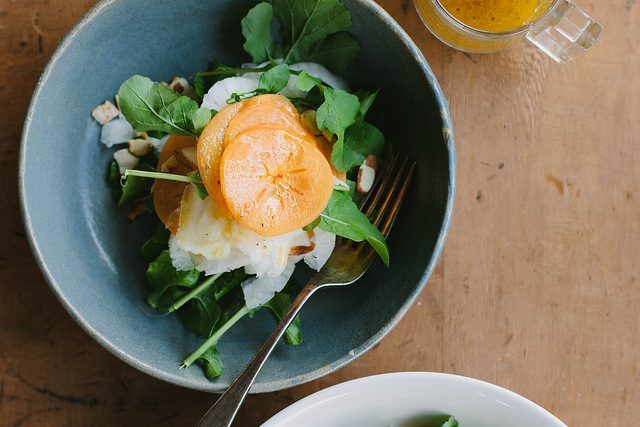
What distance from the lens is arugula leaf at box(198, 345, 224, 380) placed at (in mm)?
1172

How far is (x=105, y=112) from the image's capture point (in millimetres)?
1242

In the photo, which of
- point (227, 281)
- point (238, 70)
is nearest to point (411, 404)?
point (227, 281)

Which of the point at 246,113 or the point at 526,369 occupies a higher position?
the point at 246,113

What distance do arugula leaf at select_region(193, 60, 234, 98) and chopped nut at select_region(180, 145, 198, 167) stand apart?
0.11 meters

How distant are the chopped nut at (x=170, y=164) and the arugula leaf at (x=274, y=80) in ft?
0.58

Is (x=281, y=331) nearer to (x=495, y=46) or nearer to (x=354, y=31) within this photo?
(x=354, y=31)

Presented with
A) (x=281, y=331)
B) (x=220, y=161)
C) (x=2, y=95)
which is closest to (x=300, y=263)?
(x=281, y=331)

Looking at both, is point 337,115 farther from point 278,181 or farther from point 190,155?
point 190,155

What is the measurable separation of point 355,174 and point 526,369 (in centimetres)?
45

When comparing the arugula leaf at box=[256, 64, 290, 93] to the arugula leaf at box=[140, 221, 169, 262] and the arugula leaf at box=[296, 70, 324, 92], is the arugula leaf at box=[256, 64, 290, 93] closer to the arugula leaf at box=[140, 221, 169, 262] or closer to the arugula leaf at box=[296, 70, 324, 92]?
the arugula leaf at box=[296, 70, 324, 92]

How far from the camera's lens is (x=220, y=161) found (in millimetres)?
1072

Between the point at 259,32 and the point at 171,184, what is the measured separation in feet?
0.92

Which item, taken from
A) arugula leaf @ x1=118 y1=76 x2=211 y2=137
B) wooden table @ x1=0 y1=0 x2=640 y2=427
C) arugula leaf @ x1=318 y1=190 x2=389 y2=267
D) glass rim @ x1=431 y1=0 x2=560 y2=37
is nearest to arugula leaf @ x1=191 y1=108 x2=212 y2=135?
arugula leaf @ x1=118 y1=76 x2=211 y2=137

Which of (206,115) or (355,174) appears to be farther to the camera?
(355,174)
